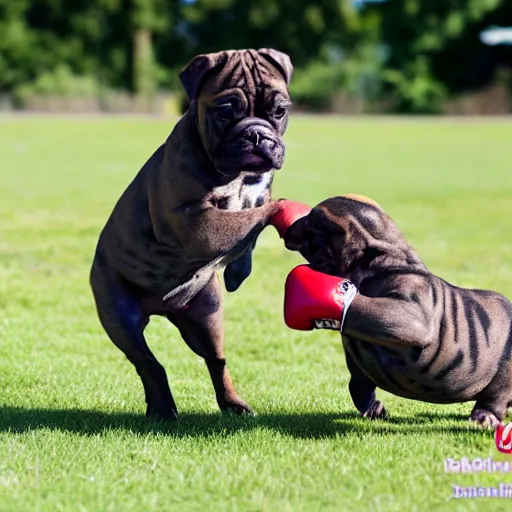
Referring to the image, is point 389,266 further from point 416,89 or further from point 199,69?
point 416,89

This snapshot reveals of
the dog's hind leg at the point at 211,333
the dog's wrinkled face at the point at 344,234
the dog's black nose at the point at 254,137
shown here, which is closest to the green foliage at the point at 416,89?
the dog's hind leg at the point at 211,333

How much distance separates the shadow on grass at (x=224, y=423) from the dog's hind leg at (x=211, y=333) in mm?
144

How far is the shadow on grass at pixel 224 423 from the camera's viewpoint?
5.13 m

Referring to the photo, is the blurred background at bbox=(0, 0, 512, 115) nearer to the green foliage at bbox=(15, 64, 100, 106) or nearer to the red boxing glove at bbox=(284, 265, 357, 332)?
the green foliage at bbox=(15, 64, 100, 106)

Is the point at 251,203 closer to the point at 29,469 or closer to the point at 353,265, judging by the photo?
the point at 353,265

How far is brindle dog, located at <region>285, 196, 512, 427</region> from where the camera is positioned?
4.74m

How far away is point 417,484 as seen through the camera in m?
4.21

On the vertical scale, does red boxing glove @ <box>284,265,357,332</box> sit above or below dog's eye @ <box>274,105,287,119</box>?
below

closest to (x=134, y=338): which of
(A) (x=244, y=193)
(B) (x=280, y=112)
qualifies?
(A) (x=244, y=193)

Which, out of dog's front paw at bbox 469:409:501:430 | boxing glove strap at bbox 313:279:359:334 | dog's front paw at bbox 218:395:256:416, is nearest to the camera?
boxing glove strap at bbox 313:279:359:334

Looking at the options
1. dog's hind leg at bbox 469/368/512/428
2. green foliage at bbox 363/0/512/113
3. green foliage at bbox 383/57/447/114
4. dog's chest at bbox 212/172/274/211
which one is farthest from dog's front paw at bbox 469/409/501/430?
green foliage at bbox 363/0/512/113

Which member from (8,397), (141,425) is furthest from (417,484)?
(8,397)

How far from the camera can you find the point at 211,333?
562cm

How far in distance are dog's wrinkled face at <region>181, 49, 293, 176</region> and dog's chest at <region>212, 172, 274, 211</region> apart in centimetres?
15
